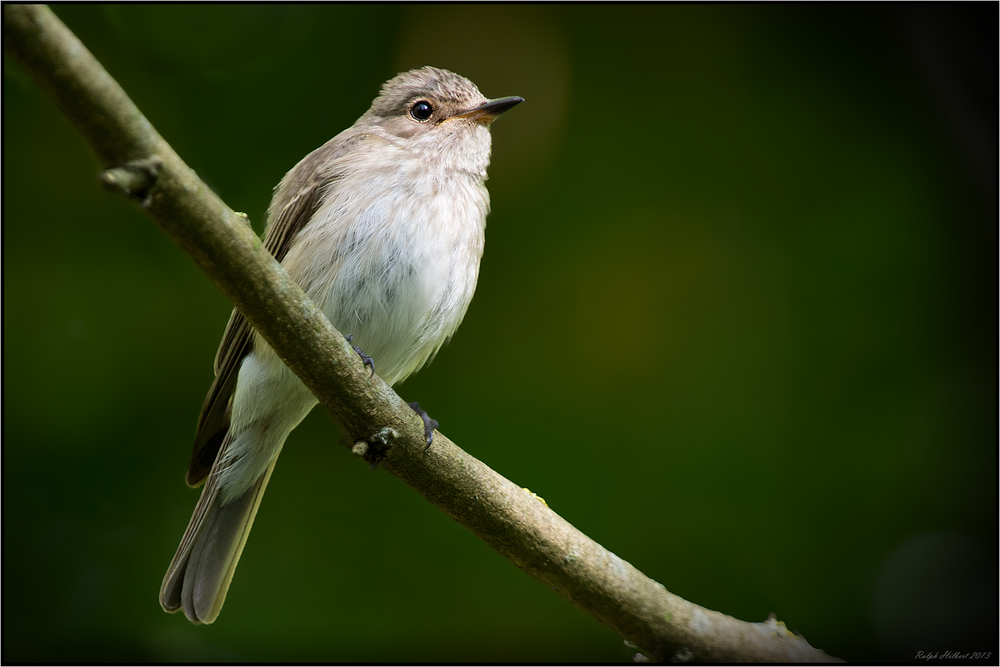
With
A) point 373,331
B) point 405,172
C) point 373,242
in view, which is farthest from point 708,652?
point 405,172

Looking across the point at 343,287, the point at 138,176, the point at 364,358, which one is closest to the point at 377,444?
the point at 364,358

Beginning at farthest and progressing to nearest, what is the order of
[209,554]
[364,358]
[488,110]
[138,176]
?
[488,110] < [209,554] < [364,358] < [138,176]

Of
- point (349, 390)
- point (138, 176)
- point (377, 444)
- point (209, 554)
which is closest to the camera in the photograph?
point (138, 176)

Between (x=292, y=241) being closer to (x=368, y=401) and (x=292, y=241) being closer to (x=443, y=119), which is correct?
(x=443, y=119)

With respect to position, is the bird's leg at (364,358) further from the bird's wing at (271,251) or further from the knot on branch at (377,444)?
the bird's wing at (271,251)

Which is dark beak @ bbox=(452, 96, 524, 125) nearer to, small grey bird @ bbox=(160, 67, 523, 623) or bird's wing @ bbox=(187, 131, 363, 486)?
small grey bird @ bbox=(160, 67, 523, 623)

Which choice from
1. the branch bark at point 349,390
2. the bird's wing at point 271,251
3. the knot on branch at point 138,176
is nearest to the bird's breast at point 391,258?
the bird's wing at point 271,251

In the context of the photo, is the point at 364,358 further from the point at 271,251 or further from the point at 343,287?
the point at 271,251
